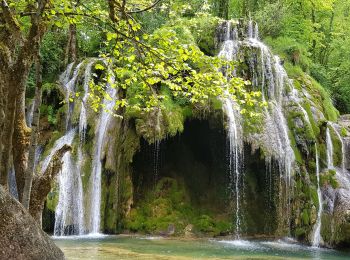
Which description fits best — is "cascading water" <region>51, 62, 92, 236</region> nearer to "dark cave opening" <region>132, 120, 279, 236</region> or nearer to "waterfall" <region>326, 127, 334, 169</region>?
"dark cave opening" <region>132, 120, 279, 236</region>

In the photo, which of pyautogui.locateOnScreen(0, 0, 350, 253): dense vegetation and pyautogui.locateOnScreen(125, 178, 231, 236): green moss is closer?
pyautogui.locateOnScreen(0, 0, 350, 253): dense vegetation

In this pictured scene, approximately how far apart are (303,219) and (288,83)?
6149mm

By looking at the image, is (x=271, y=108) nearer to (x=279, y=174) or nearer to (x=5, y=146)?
(x=279, y=174)

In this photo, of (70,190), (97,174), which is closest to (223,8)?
(97,174)

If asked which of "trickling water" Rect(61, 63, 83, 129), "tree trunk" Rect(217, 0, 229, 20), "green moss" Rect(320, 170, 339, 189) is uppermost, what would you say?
"tree trunk" Rect(217, 0, 229, 20)

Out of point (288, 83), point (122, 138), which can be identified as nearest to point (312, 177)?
point (288, 83)

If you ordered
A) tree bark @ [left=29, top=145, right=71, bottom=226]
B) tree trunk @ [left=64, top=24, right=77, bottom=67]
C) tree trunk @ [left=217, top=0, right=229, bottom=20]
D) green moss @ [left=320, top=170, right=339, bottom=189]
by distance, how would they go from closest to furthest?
tree bark @ [left=29, top=145, right=71, bottom=226] → green moss @ [left=320, top=170, right=339, bottom=189] → tree trunk @ [left=64, top=24, right=77, bottom=67] → tree trunk @ [left=217, top=0, right=229, bottom=20]

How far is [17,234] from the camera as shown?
498 centimetres

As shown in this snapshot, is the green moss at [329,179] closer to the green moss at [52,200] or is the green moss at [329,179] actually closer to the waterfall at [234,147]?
the waterfall at [234,147]

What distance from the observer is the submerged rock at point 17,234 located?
15.9 ft

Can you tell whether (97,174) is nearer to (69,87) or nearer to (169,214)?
(169,214)

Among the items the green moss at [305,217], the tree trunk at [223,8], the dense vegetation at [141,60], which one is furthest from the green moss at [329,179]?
the tree trunk at [223,8]

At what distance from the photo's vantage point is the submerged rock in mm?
4832

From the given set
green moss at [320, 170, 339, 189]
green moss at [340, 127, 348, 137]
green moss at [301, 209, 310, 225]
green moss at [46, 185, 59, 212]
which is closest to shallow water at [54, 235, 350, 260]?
green moss at [301, 209, 310, 225]
